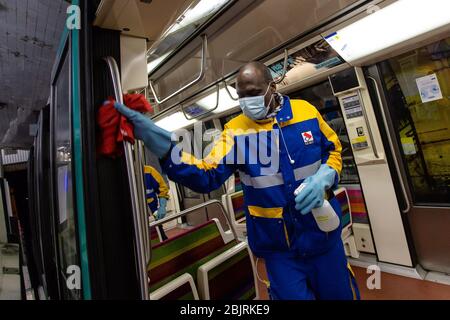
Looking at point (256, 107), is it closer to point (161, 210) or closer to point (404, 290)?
point (404, 290)

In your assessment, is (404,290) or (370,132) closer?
(404,290)

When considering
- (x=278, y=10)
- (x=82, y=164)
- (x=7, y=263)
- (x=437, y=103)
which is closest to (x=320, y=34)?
(x=278, y=10)

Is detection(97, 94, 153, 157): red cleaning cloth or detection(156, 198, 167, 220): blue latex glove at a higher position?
detection(97, 94, 153, 157): red cleaning cloth

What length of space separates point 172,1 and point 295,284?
1.61 m

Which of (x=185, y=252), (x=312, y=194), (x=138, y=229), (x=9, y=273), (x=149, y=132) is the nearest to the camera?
(x=138, y=229)

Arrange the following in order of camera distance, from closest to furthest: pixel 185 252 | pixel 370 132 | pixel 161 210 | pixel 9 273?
pixel 185 252
pixel 9 273
pixel 370 132
pixel 161 210

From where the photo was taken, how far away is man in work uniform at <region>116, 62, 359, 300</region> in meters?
1.55

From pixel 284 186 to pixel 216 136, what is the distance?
1328 mm

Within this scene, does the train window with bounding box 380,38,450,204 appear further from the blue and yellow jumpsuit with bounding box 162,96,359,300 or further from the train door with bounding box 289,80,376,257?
the blue and yellow jumpsuit with bounding box 162,96,359,300

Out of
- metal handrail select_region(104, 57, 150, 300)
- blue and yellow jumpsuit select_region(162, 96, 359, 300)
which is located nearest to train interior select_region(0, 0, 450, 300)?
metal handrail select_region(104, 57, 150, 300)

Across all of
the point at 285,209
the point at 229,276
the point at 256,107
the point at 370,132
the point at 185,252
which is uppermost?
the point at 256,107

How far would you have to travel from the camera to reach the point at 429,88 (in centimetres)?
268

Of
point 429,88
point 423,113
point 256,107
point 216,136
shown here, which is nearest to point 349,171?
point 423,113

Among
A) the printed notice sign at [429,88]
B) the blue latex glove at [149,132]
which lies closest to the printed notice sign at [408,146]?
the printed notice sign at [429,88]
